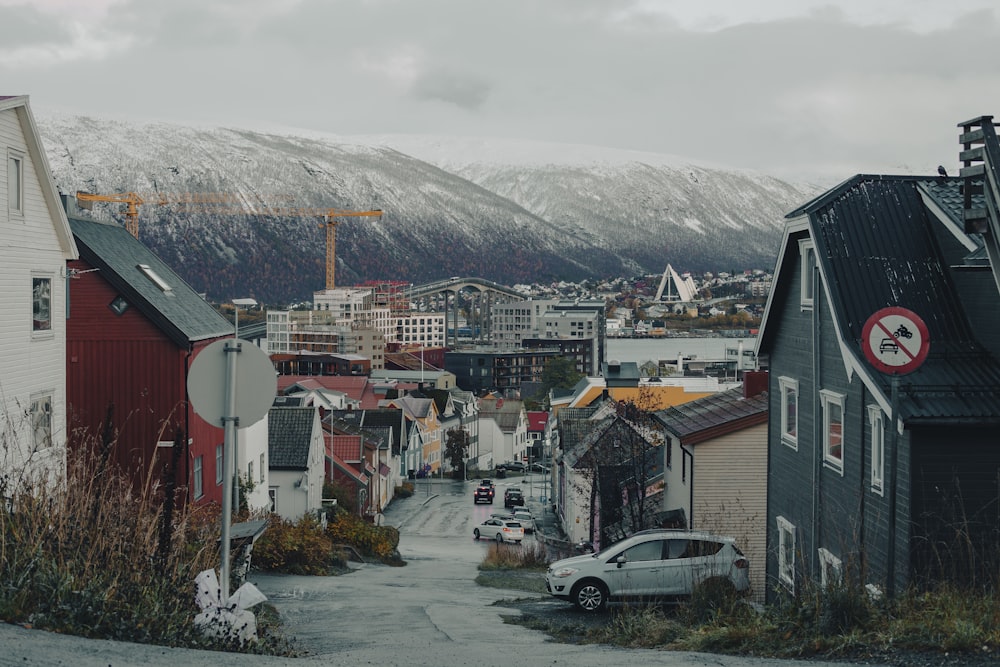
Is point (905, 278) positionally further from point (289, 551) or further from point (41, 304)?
point (41, 304)

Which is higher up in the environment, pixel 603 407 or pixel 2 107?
pixel 2 107

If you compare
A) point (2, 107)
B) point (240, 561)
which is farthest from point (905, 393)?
point (2, 107)

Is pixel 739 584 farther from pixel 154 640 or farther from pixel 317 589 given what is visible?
pixel 154 640

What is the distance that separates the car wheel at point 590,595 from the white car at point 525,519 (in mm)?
37834

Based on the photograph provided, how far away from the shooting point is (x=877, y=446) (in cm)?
1495

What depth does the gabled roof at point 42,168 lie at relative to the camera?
1934 cm

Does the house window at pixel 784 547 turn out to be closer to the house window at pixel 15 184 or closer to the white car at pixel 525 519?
the house window at pixel 15 184

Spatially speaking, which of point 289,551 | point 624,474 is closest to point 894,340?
point 289,551

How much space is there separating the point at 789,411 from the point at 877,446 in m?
5.22

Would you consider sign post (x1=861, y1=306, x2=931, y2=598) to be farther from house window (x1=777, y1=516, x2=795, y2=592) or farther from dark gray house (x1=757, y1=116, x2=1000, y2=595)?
house window (x1=777, y1=516, x2=795, y2=592)

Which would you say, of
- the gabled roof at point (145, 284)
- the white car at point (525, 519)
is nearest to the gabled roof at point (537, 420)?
the white car at point (525, 519)

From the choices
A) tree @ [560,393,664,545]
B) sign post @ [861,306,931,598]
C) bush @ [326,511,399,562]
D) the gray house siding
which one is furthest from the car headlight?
bush @ [326,511,399,562]

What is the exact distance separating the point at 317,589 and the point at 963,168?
1178cm

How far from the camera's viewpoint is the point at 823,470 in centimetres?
1752
